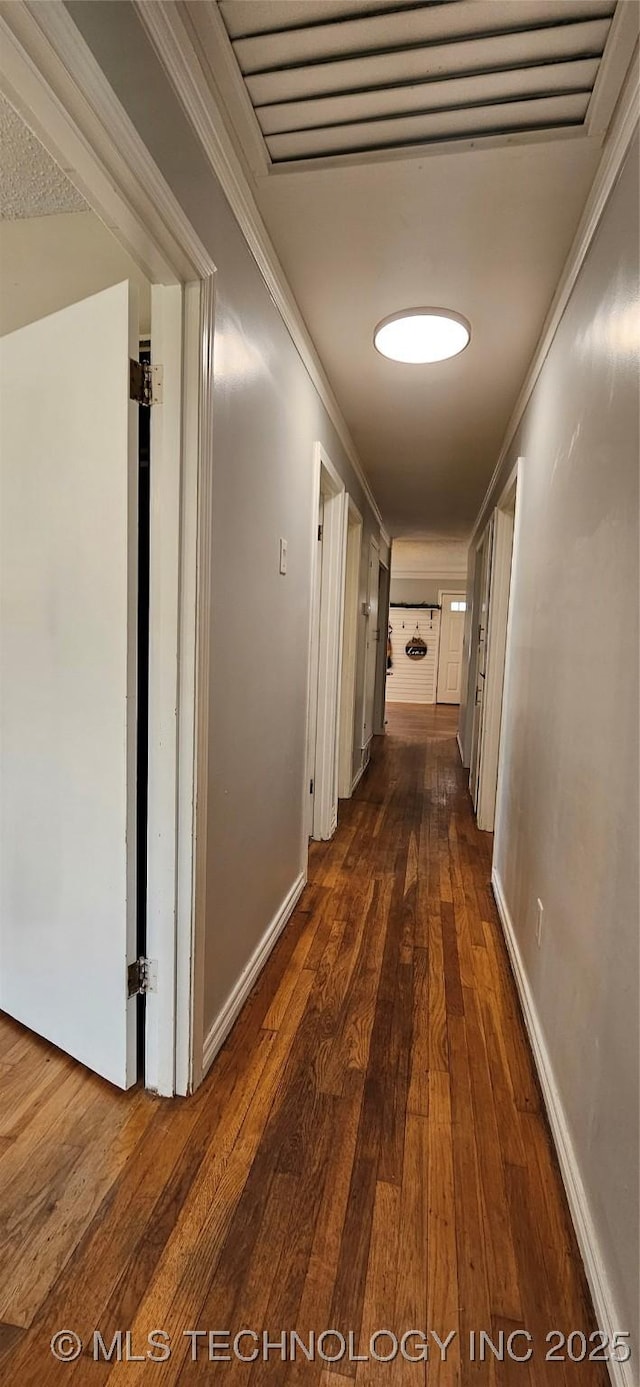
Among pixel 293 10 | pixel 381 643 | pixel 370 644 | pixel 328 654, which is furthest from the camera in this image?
pixel 381 643

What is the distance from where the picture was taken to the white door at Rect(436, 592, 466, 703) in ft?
32.4

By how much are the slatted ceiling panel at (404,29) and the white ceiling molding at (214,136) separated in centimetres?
11

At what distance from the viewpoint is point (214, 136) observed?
1.25 meters

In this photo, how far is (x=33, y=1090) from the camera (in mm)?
1448

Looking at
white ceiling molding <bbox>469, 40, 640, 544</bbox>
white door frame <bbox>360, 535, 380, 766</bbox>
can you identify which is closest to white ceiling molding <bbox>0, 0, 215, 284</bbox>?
white ceiling molding <bbox>469, 40, 640, 544</bbox>

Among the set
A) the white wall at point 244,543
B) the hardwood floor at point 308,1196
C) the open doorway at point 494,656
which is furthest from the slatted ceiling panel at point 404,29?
the hardwood floor at point 308,1196

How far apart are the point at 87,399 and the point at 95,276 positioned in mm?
547

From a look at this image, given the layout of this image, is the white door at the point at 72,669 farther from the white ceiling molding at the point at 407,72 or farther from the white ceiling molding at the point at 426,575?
the white ceiling molding at the point at 426,575

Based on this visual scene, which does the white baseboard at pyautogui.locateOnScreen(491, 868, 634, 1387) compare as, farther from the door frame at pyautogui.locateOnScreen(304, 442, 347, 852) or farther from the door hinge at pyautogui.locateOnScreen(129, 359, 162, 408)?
the door hinge at pyautogui.locateOnScreen(129, 359, 162, 408)

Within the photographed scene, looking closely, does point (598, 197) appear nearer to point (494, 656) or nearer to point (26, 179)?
point (26, 179)

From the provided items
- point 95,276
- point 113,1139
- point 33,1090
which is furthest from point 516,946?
point 95,276

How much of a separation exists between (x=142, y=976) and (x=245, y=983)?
50cm

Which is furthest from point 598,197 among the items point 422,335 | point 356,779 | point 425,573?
point 425,573

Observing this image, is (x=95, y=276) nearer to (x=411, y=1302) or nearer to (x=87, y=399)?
(x=87, y=399)
